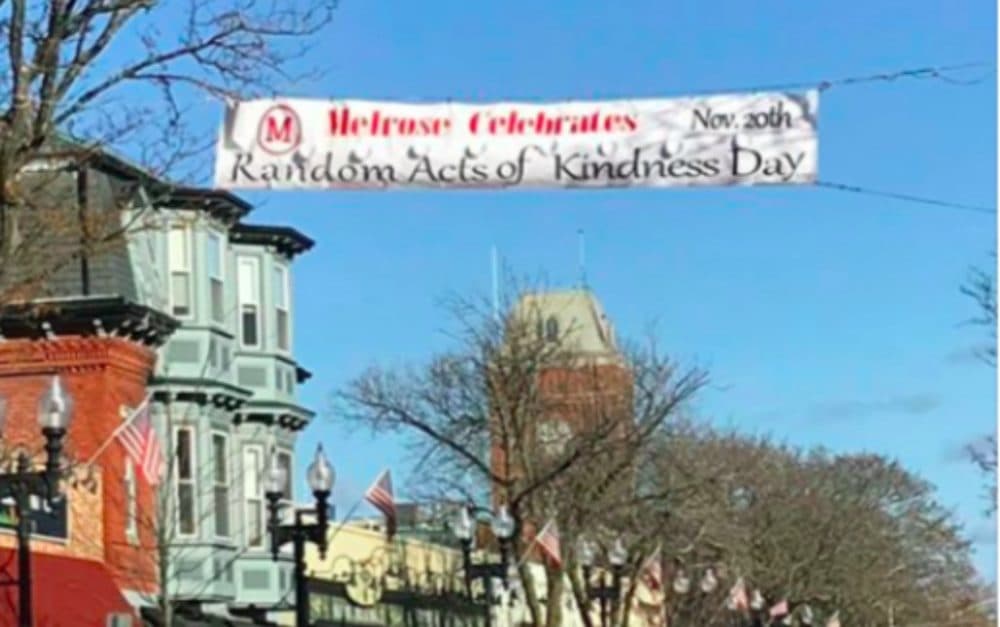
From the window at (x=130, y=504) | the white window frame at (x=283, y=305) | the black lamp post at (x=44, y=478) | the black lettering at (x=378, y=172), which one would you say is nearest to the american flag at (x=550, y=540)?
the white window frame at (x=283, y=305)

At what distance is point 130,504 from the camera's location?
3566cm

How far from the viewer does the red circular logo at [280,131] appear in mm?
13469

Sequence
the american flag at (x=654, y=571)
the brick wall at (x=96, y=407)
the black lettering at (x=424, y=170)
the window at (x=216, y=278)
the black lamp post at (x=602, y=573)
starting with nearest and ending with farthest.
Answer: the black lettering at (x=424, y=170) < the brick wall at (x=96, y=407) < the window at (x=216, y=278) < the black lamp post at (x=602, y=573) < the american flag at (x=654, y=571)

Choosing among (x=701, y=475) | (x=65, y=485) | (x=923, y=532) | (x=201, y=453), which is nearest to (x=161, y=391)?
(x=201, y=453)

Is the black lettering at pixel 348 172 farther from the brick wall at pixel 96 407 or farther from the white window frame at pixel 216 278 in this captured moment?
the white window frame at pixel 216 278

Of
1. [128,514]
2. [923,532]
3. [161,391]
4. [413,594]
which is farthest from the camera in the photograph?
[923,532]

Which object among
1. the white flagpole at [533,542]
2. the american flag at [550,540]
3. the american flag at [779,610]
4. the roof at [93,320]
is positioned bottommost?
the american flag at [550,540]

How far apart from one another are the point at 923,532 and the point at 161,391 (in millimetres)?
62037

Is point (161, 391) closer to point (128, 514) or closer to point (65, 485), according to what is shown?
point (128, 514)

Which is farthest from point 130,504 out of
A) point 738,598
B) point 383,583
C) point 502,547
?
point 738,598

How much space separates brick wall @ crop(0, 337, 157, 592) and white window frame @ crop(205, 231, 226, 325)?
11.1ft

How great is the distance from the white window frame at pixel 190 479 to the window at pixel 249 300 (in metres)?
3.83

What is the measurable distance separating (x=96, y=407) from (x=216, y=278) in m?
5.21

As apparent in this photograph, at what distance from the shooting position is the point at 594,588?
5219 centimetres
